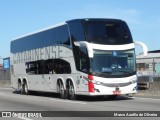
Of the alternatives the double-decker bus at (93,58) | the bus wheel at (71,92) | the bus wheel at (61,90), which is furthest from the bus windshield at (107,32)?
the bus wheel at (61,90)

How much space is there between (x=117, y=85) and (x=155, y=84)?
8.64 meters

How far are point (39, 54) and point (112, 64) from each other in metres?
7.50

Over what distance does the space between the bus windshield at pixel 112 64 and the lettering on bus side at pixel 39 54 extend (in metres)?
3.03

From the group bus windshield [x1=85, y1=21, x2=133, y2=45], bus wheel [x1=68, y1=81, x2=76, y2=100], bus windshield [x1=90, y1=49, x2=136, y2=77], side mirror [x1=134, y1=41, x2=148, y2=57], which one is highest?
bus windshield [x1=85, y1=21, x2=133, y2=45]

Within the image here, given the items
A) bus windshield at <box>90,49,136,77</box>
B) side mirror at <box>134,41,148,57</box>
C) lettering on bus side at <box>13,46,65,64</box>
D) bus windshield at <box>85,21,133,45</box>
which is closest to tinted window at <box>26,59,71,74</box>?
lettering on bus side at <box>13,46,65,64</box>

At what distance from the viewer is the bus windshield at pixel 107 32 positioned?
22.0 m

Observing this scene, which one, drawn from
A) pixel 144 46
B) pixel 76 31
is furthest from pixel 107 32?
pixel 144 46

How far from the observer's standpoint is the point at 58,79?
83.0ft

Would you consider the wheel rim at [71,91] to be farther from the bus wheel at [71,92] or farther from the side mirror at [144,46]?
the side mirror at [144,46]

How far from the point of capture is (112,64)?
21875mm

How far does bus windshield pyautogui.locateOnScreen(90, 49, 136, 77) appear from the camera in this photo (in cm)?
2169

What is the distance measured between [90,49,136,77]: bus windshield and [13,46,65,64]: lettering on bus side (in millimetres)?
3029

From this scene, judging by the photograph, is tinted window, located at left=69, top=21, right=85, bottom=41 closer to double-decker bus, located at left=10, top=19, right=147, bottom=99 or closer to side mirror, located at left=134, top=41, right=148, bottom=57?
double-decker bus, located at left=10, top=19, right=147, bottom=99

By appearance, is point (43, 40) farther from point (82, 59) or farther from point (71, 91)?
point (82, 59)
